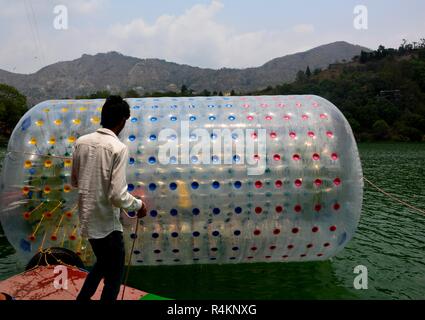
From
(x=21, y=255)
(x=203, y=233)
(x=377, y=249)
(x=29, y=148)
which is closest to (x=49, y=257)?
(x=21, y=255)

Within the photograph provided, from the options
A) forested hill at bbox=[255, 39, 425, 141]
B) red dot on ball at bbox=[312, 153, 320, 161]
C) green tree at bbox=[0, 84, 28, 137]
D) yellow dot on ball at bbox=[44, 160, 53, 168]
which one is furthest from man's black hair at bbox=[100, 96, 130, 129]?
forested hill at bbox=[255, 39, 425, 141]

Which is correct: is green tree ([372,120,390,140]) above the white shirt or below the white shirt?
below

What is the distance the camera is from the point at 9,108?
58.6 m

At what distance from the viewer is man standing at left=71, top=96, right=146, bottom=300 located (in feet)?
9.74

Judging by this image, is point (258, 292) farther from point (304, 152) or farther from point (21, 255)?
point (21, 255)

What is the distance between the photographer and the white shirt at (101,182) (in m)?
2.96

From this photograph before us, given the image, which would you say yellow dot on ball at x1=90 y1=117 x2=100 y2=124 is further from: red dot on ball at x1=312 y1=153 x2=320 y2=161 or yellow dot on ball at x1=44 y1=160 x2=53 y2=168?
red dot on ball at x1=312 y1=153 x2=320 y2=161

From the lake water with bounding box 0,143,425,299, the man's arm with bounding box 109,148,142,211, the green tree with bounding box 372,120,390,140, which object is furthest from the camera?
the green tree with bounding box 372,120,390,140

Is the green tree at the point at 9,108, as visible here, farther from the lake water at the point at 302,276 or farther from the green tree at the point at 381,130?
the green tree at the point at 381,130

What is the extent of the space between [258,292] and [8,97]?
2657 inches

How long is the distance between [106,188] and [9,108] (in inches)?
2559

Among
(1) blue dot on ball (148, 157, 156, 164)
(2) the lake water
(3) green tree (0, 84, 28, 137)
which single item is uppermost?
(3) green tree (0, 84, 28, 137)

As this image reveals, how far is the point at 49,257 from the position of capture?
15.5 ft

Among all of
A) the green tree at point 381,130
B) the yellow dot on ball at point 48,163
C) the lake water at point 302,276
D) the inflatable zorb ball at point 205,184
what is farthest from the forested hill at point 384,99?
the yellow dot on ball at point 48,163
